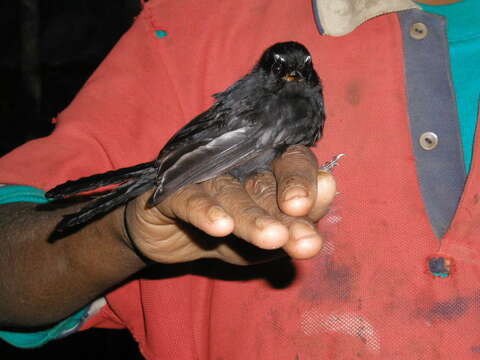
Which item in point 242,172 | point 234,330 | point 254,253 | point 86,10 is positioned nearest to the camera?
point 254,253

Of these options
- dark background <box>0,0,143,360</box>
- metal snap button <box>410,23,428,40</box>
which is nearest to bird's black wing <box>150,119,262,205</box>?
metal snap button <box>410,23,428,40</box>

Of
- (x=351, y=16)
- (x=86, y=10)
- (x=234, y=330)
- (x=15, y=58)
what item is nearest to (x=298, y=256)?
(x=234, y=330)

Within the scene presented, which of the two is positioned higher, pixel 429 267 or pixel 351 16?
pixel 351 16

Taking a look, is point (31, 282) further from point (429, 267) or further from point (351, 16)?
point (351, 16)

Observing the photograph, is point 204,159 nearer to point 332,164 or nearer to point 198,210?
point 198,210

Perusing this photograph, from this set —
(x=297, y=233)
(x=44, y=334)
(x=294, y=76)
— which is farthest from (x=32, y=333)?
(x=294, y=76)

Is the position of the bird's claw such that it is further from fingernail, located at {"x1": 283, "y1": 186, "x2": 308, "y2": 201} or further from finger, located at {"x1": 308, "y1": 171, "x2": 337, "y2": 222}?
fingernail, located at {"x1": 283, "y1": 186, "x2": 308, "y2": 201}
